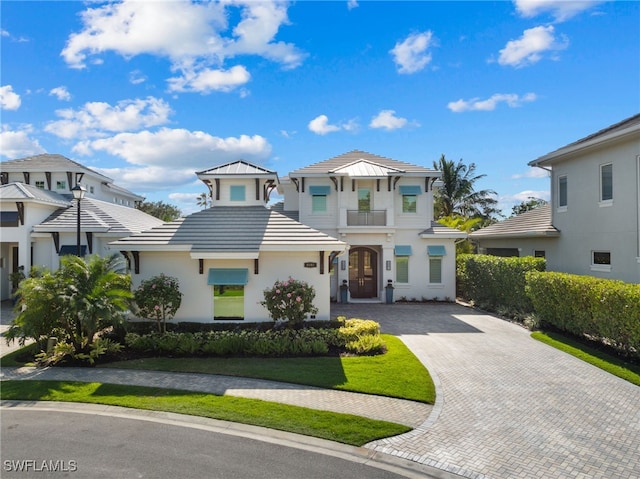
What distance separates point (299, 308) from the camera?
41.6ft

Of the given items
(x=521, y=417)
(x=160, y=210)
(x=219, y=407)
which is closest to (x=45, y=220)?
(x=219, y=407)

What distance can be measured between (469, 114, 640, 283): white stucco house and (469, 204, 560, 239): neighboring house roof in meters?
0.07

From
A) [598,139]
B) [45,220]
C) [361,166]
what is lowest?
[45,220]

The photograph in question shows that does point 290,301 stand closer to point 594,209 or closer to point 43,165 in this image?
point 594,209

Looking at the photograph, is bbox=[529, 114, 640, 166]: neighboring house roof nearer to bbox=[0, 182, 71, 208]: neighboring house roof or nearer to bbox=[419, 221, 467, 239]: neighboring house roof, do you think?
bbox=[419, 221, 467, 239]: neighboring house roof

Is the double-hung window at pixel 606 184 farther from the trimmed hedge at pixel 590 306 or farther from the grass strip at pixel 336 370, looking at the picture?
the grass strip at pixel 336 370

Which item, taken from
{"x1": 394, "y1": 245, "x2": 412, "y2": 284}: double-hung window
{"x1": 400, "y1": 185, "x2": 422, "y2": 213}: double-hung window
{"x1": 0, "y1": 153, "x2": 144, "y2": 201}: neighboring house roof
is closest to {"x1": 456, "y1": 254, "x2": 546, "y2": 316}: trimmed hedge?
{"x1": 394, "y1": 245, "x2": 412, "y2": 284}: double-hung window

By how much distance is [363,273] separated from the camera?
2339cm

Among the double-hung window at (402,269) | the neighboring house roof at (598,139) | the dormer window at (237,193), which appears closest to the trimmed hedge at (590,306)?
the neighboring house roof at (598,139)

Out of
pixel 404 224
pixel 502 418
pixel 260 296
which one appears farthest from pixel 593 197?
pixel 260 296

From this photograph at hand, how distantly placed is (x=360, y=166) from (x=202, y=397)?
17.5 metres

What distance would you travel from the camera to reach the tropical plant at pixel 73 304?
1094cm

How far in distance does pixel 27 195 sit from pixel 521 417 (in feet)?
78.8

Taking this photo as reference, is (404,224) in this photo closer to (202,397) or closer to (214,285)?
(214,285)
